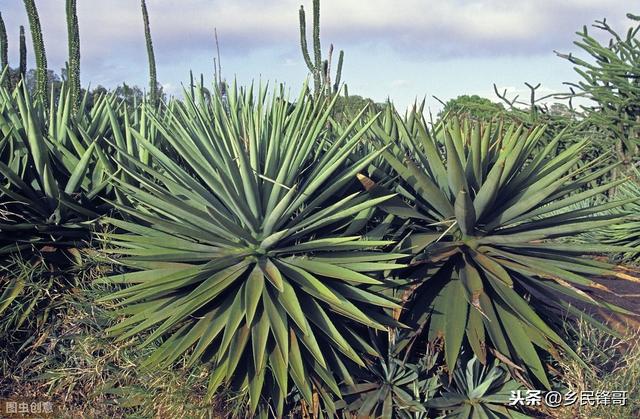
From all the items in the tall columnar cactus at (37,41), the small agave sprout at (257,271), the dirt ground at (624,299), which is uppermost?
the tall columnar cactus at (37,41)

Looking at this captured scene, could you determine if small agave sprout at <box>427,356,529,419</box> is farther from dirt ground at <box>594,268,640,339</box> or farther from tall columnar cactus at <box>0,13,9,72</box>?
tall columnar cactus at <box>0,13,9,72</box>

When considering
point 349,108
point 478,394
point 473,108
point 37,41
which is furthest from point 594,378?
point 473,108

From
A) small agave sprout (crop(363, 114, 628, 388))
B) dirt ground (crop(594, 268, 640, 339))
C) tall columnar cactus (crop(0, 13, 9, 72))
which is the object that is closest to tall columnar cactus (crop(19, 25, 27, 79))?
tall columnar cactus (crop(0, 13, 9, 72))

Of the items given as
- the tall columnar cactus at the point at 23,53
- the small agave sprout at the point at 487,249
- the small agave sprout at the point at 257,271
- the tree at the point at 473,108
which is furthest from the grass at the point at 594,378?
the tall columnar cactus at the point at 23,53

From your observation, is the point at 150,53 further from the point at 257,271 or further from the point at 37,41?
the point at 257,271

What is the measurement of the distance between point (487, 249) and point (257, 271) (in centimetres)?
151

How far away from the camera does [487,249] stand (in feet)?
15.0

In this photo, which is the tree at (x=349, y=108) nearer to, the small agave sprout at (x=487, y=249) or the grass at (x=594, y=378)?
the small agave sprout at (x=487, y=249)

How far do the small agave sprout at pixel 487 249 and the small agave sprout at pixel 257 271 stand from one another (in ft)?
1.08

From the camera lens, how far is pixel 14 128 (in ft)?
17.5

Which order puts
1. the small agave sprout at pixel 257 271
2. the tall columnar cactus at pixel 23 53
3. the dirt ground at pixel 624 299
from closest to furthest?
the small agave sprout at pixel 257 271, the dirt ground at pixel 624 299, the tall columnar cactus at pixel 23 53

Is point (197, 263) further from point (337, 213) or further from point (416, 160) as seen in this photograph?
point (416, 160)

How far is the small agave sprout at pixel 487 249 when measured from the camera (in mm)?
A: 4328

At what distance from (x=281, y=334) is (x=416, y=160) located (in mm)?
1982
